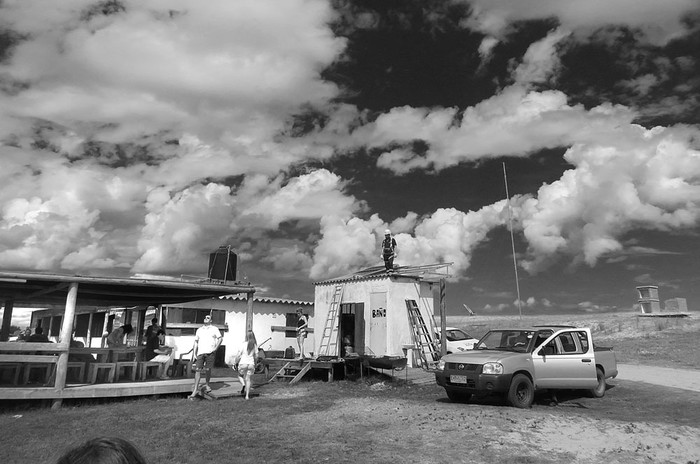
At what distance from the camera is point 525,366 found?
11.2 metres

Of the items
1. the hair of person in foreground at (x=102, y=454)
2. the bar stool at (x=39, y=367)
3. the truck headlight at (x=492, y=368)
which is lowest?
the bar stool at (x=39, y=367)

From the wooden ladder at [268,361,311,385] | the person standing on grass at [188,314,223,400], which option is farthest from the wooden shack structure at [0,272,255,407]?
the wooden ladder at [268,361,311,385]

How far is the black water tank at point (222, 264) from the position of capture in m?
23.6

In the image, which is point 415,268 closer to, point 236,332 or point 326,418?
point 326,418

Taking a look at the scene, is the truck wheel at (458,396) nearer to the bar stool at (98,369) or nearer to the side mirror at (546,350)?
the side mirror at (546,350)

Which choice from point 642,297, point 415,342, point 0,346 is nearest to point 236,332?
point 415,342

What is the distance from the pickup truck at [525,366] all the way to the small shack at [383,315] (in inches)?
178

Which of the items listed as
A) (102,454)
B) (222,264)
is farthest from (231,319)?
(102,454)

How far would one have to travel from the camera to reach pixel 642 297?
30.8m

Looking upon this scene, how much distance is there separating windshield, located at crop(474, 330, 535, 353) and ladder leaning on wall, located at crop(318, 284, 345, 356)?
6.83m

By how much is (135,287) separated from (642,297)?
96.4 feet

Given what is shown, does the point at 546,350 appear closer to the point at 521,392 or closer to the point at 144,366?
the point at 521,392

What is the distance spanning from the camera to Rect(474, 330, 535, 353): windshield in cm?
1195

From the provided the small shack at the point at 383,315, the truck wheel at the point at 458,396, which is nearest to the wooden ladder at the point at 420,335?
the small shack at the point at 383,315
